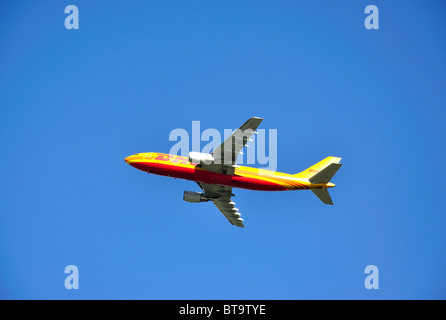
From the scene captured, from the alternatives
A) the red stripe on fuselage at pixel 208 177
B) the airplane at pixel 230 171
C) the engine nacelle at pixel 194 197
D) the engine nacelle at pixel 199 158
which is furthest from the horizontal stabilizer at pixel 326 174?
the engine nacelle at pixel 194 197

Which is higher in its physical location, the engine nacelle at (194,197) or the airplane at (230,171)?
the airplane at (230,171)

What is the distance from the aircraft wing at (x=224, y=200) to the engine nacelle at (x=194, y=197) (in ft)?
1.87

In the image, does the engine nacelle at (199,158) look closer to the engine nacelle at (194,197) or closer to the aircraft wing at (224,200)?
the aircraft wing at (224,200)

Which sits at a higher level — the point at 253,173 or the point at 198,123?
the point at 198,123

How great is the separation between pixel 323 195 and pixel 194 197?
16207 millimetres

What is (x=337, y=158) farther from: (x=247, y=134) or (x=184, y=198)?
(x=184, y=198)

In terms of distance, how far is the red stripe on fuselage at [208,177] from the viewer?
64.0 metres

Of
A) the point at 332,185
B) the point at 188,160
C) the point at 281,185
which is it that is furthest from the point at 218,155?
the point at 332,185

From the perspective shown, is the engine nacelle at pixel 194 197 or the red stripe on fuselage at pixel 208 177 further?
the engine nacelle at pixel 194 197

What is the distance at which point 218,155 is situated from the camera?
62719 mm

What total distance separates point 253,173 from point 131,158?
47.4 ft

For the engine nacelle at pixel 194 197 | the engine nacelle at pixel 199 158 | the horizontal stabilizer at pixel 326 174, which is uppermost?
the engine nacelle at pixel 199 158

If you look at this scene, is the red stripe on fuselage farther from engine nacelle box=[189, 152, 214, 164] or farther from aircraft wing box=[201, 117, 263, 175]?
engine nacelle box=[189, 152, 214, 164]

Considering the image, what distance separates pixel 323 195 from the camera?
64688 millimetres
